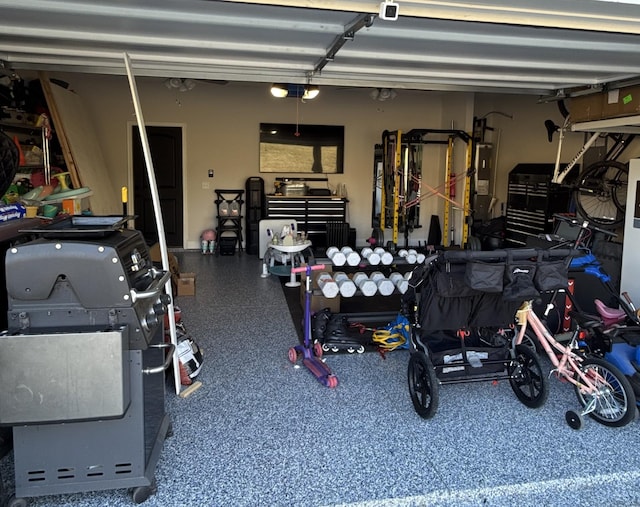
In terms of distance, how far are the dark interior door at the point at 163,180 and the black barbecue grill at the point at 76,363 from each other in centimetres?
658

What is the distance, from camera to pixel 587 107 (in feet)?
14.5

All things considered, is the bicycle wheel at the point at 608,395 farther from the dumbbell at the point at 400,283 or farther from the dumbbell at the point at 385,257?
the dumbbell at the point at 385,257

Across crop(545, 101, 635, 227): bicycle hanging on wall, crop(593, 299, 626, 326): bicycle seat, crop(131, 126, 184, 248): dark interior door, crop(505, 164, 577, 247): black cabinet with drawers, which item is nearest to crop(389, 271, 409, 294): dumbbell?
crop(593, 299, 626, 326): bicycle seat

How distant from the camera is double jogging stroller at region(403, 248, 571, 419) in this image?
2.84 m

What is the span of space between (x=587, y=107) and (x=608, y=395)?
261 cm

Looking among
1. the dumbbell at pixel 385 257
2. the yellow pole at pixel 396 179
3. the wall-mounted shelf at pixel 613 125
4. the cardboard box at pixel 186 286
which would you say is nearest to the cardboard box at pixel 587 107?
the wall-mounted shelf at pixel 613 125

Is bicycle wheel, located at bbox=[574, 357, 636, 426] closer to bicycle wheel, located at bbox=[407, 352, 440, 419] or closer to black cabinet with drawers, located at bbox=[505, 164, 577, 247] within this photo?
bicycle wheel, located at bbox=[407, 352, 440, 419]

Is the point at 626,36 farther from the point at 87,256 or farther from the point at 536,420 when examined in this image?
the point at 87,256

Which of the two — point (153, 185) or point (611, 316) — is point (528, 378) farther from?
point (153, 185)

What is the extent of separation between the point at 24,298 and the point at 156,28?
5.41 feet

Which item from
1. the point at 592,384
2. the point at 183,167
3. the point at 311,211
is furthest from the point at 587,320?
the point at 183,167

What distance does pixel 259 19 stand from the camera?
8.56ft

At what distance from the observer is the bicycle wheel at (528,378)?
3002mm

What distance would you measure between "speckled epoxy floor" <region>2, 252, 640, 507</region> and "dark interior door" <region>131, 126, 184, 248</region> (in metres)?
5.36
